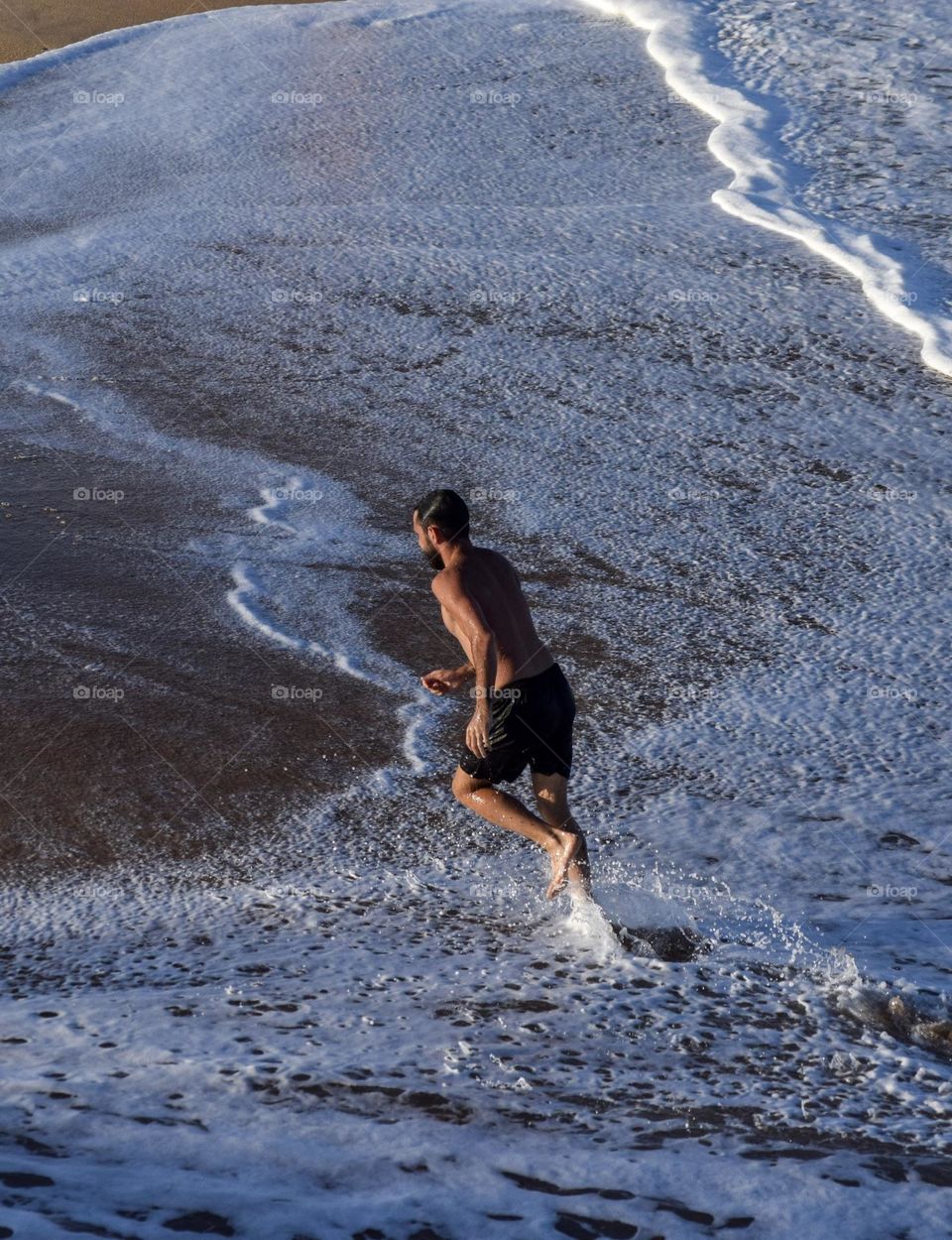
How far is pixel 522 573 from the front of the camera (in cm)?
687

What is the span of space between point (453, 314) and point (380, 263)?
Answer: 969mm

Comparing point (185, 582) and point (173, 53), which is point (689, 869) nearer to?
point (185, 582)

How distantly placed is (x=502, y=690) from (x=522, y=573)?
2.44 meters

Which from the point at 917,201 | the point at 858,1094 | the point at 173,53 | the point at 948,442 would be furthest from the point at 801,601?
the point at 173,53

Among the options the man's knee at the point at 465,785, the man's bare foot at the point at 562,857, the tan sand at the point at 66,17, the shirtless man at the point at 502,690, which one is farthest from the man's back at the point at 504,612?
the tan sand at the point at 66,17

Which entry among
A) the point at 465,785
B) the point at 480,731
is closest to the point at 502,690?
the point at 480,731

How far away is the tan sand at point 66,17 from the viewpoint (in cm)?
1645

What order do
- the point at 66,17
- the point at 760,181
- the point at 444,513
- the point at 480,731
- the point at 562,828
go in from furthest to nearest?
the point at 66,17, the point at 760,181, the point at 562,828, the point at 480,731, the point at 444,513

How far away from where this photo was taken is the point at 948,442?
7.97 meters

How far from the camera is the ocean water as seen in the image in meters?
3.32

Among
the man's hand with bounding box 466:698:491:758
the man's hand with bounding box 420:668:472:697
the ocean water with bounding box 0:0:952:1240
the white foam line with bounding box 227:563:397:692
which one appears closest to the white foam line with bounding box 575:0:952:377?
the ocean water with bounding box 0:0:952:1240

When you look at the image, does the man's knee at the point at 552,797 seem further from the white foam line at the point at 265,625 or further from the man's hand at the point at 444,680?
the white foam line at the point at 265,625

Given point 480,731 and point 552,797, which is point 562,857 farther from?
point 480,731

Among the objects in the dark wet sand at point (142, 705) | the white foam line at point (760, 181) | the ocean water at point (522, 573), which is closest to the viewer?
the ocean water at point (522, 573)
